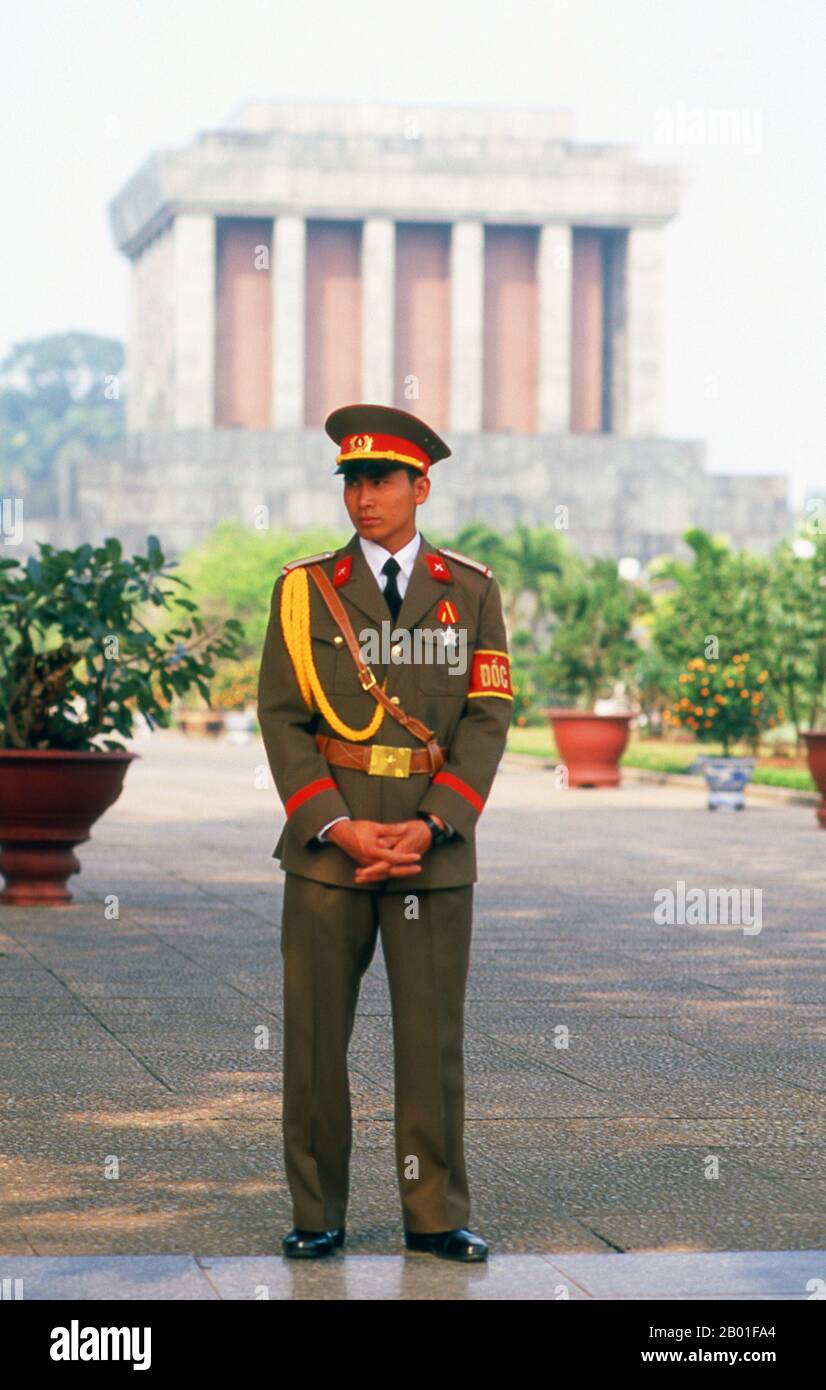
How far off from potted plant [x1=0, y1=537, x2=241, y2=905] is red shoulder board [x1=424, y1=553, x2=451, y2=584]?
23.8 ft

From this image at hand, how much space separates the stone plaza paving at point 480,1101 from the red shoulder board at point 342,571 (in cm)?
156

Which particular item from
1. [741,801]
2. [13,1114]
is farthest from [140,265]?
[13,1114]

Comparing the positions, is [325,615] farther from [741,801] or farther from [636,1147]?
[741,801]

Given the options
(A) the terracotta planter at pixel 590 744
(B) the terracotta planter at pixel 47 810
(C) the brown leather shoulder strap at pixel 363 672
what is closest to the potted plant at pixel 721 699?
(A) the terracotta planter at pixel 590 744

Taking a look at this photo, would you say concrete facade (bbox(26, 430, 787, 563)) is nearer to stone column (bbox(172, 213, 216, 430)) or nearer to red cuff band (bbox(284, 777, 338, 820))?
stone column (bbox(172, 213, 216, 430))

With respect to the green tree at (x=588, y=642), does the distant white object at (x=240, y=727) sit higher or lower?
lower

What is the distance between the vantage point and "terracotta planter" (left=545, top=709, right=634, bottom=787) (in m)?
28.1

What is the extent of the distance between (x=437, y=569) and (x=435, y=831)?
64 centimetres

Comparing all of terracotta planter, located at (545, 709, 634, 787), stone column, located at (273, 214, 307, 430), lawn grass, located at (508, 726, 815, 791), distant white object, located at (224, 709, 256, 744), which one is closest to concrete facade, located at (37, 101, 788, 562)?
stone column, located at (273, 214, 307, 430)

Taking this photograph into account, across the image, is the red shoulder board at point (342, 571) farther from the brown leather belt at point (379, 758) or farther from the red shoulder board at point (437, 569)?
the brown leather belt at point (379, 758)

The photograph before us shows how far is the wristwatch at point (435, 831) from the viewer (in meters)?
5.48

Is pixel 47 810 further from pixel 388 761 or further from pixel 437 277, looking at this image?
pixel 437 277

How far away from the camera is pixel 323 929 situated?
552 cm

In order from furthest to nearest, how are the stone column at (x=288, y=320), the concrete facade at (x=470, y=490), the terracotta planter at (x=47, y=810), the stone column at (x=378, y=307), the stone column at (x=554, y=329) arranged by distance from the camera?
the stone column at (x=554, y=329)
the stone column at (x=378, y=307)
the stone column at (x=288, y=320)
the concrete facade at (x=470, y=490)
the terracotta planter at (x=47, y=810)
